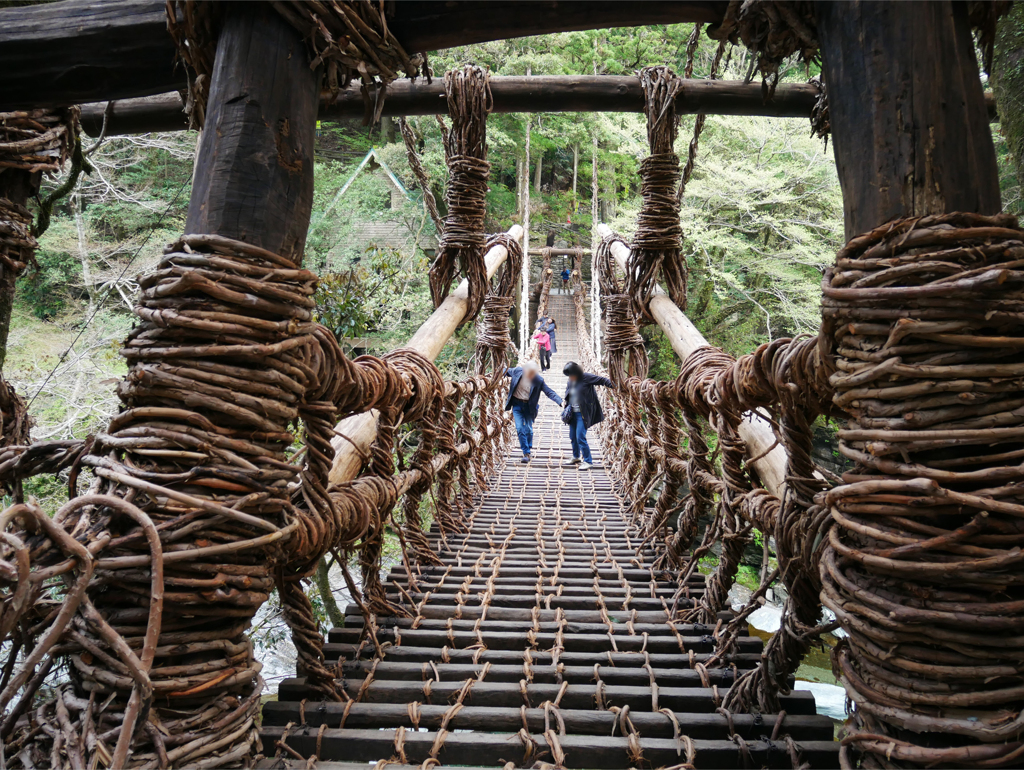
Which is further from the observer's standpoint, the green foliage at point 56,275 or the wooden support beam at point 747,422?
the green foliage at point 56,275

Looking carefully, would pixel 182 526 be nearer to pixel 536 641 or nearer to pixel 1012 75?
pixel 536 641

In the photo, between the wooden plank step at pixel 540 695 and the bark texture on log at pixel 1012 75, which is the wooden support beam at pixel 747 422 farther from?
the bark texture on log at pixel 1012 75

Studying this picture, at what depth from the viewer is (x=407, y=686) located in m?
1.17

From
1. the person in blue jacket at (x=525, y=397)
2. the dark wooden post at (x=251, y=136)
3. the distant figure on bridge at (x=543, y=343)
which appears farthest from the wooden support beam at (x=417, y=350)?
the distant figure on bridge at (x=543, y=343)

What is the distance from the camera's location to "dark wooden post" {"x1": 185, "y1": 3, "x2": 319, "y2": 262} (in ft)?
2.47

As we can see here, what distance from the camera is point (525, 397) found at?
4977 millimetres

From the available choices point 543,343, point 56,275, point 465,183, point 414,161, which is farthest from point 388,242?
point 465,183

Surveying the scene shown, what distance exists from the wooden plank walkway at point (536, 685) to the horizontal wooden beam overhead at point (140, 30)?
1.15 meters

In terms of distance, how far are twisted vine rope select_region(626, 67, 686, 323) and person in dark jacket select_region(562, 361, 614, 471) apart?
2.32m

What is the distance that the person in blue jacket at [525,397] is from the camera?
4.90 m

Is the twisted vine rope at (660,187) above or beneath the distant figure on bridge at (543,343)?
above

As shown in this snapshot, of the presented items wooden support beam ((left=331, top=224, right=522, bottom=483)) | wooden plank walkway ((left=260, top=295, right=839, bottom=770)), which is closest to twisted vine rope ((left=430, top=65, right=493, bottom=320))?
wooden support beam ((left=331, top=224, right=522, bottom=483))

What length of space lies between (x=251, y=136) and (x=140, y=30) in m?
0.41

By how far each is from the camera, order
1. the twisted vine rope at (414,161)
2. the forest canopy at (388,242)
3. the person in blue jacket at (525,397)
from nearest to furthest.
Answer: the twisted vine rope at (414,161) → the person in blue jacket at (525,397) → the forest canopy at (388,242)
